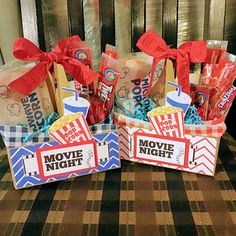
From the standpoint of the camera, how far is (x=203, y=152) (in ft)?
2.41

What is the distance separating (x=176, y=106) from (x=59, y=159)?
29 cm

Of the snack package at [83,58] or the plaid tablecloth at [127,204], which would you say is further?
the snack package at [83,58]

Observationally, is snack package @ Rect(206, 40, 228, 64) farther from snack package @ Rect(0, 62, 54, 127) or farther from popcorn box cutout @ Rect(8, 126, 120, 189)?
snack package @ Rect(0, 62, 54, 127)

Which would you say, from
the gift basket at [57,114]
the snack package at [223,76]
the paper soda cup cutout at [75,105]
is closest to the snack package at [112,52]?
the gift basket at [57,114]

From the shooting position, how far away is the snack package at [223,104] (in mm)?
753

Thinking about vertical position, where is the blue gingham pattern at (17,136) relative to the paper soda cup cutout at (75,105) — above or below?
below

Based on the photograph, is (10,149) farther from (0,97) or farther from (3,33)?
(3,33)

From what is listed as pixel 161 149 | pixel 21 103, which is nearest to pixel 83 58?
pixel 21 103

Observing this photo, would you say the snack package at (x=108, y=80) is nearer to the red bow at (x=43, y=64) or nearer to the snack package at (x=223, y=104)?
the red bow at (x=43, y=64)

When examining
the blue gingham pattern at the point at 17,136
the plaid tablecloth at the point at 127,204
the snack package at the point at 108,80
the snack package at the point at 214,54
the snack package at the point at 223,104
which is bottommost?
the plaid tablecloth at the point at 127,204

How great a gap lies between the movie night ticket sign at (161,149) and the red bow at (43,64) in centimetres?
19

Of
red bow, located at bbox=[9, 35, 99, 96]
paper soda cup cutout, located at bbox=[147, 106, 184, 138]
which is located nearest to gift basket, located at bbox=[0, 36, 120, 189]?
red bow, located at bbox=[9, 35, 99, 96]

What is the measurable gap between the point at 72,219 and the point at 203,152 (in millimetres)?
321

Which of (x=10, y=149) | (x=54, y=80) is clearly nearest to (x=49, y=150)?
(x=10, y=149)
